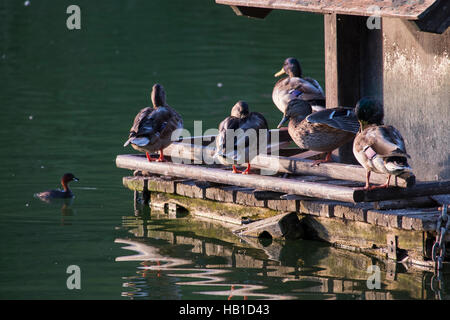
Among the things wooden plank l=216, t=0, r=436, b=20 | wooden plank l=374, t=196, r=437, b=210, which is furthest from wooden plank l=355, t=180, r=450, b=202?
wooden plank l=216, t=0, r=436, b=20

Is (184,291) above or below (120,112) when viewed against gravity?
below

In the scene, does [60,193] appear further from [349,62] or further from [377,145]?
[377,145]

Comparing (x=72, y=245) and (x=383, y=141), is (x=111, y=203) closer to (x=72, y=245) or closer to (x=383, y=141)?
(x=72, y=245)

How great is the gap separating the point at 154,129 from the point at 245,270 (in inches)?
111

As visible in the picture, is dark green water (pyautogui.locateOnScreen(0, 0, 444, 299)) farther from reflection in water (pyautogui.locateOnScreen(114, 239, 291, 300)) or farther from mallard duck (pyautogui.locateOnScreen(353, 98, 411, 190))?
mallard duck (pyautogui.locateOnScreen(353, 98, 411, 190))

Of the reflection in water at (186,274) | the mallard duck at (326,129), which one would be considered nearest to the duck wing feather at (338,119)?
the mallard duck at (326,129)

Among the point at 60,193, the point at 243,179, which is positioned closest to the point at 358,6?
the point at 243,179

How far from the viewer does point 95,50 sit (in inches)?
1309

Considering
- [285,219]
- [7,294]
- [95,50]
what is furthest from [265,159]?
[95,50]

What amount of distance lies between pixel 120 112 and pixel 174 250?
34.4 ft

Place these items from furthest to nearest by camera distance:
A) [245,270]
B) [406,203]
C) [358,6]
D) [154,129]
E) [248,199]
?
[154,129]
[248,199]
[358,6]
[406,203]
[245,270]

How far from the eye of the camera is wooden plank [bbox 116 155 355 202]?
11.2m

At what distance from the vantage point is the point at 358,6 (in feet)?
38.2

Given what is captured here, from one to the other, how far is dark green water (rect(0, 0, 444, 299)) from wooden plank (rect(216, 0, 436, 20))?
2.64 meters
